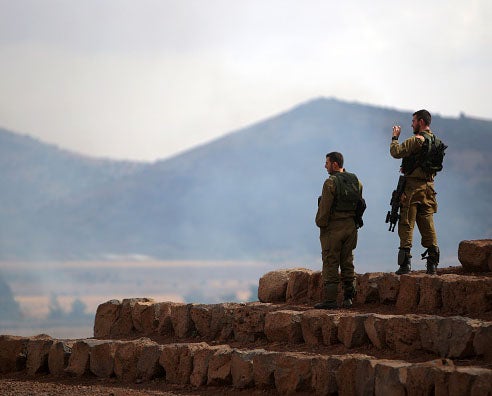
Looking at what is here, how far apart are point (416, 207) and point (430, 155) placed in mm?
852

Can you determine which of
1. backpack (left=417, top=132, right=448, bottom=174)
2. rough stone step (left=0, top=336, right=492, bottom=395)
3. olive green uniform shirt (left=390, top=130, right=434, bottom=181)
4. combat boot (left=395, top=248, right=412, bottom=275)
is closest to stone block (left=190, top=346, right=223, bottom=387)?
rough stone step (left=0, top=336, right=492, bottom=395)

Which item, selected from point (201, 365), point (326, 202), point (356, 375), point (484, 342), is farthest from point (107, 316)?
point (484, 342)

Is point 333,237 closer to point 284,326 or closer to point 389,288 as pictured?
point 389,288

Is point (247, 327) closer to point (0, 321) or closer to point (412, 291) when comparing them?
point (412, 291)

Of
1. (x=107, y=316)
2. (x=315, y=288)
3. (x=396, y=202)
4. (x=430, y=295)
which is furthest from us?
(x=107, y=316)

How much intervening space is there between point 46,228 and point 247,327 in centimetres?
12930

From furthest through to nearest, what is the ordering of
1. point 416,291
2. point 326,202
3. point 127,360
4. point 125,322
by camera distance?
1. point 125,322
2. point 127,360
3. point 326,202
4. point 416,291

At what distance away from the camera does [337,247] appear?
17.8m

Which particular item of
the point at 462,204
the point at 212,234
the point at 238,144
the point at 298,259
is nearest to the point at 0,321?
the point at 298,259

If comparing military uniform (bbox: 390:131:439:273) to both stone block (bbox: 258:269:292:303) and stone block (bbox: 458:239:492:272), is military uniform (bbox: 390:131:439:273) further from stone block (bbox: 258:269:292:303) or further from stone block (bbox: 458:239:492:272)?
stone block (bbox: 258:269:292:303)

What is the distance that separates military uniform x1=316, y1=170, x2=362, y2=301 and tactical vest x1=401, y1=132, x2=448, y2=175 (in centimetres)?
119

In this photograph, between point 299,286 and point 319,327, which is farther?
point 299,286

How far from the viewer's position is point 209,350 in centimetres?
1750

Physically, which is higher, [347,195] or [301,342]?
[347,195]
